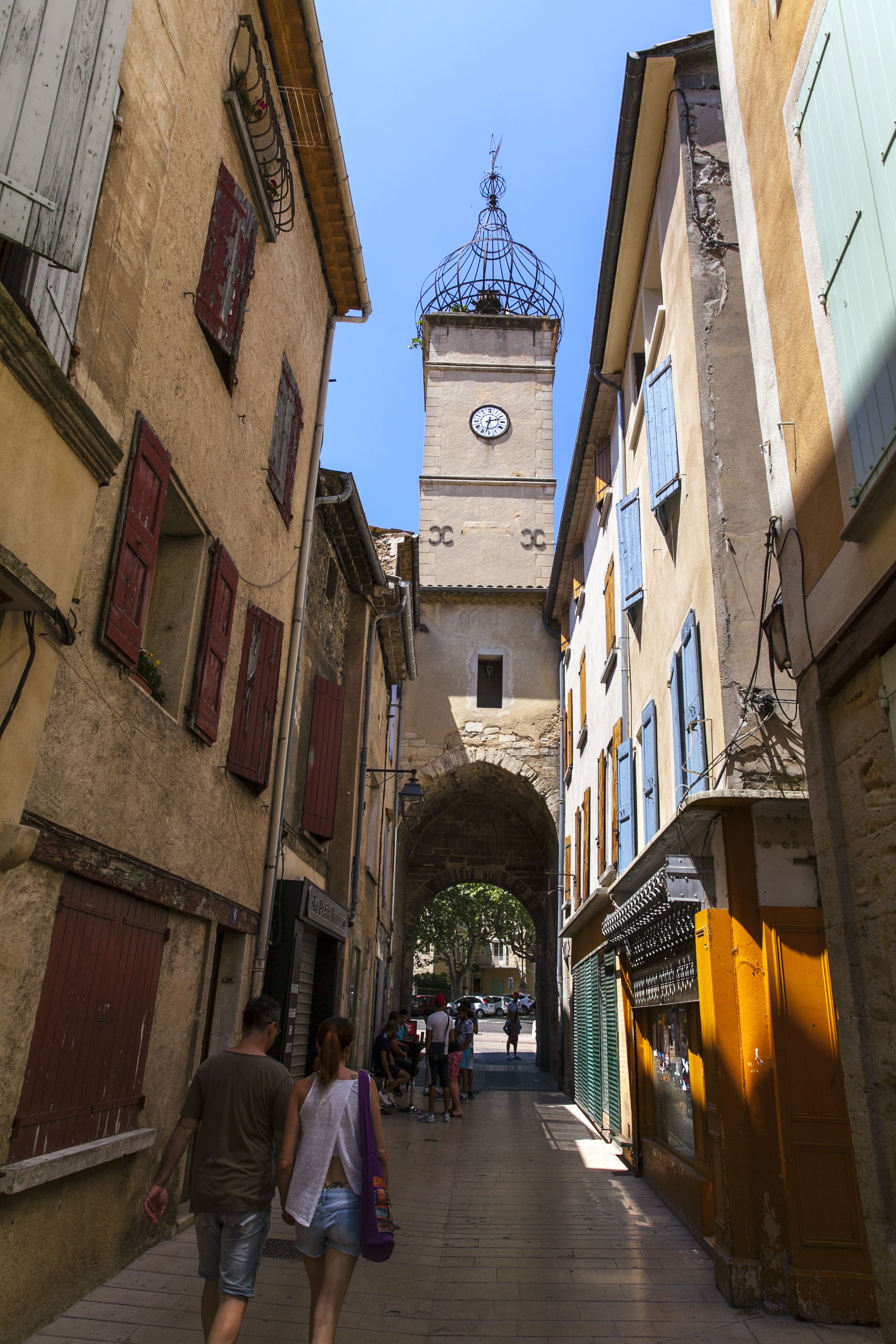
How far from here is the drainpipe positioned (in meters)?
7.68

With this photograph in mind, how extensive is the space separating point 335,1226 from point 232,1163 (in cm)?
44

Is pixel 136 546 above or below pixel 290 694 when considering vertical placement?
below

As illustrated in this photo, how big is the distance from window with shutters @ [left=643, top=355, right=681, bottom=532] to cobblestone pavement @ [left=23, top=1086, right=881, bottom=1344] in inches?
216

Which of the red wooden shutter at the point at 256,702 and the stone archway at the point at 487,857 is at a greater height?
the stone archway at the point at 487,857

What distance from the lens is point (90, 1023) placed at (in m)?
4.43

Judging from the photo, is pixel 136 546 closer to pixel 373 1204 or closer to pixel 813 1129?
pixel 373 1204

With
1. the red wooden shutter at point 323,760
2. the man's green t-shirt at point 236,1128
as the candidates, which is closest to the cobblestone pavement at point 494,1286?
the man's green t-shirt at point 236,1128

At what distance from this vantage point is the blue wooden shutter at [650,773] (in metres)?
8.27

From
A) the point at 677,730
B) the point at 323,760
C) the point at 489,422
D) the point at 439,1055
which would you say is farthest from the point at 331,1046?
the point at 489,422

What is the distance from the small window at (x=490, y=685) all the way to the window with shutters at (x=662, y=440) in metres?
12.2

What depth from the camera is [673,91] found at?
8.50 m

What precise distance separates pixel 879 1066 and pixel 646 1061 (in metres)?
5.65

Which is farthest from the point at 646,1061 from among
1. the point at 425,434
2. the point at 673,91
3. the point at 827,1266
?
the point at 425,434

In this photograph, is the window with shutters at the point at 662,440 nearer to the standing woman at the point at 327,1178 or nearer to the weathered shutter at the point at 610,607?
the weathered shutter at the point at 610,607
